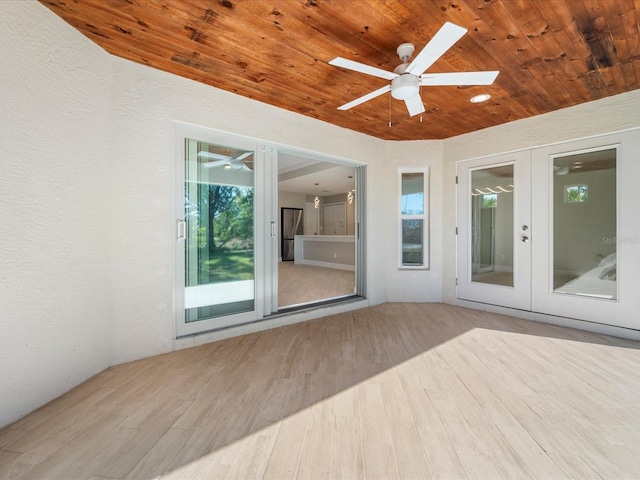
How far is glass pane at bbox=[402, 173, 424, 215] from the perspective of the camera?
4301 mm

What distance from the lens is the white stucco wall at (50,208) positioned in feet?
4.96

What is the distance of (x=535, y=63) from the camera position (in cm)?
226

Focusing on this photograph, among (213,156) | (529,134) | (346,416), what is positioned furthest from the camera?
(529,134)

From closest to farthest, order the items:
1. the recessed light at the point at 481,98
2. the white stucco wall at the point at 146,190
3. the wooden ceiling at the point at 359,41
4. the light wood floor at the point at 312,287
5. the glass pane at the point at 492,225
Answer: the wooden ceiling at the point at 359,41 → the white stucco wall at the point at 146,190 → the recessed light at the point at 481,98 → the glass pane at the point at 492,225 → the light wood floor at the point at 312,287

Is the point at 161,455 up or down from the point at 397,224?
down

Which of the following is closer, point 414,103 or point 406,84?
point 406,84

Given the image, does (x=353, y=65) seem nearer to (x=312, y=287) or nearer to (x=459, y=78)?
(x=459, y=78)

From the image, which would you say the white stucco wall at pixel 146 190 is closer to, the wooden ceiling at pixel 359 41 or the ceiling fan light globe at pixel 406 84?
the wooden ceiling at pixel 359 41

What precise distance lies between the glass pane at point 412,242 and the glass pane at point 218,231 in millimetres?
2482

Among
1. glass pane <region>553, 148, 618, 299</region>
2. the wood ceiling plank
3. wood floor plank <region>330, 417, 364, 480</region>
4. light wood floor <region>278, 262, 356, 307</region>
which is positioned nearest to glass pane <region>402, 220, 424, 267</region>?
light wood floor <region>278, 262, 356, 307</region>

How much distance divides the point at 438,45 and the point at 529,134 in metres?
2.63

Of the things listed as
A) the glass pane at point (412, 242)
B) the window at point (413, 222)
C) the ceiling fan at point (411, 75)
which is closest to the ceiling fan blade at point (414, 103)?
the ceiling fan at point (411, 75)

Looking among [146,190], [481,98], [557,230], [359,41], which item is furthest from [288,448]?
[557,230]

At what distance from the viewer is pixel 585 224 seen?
3.08 m
